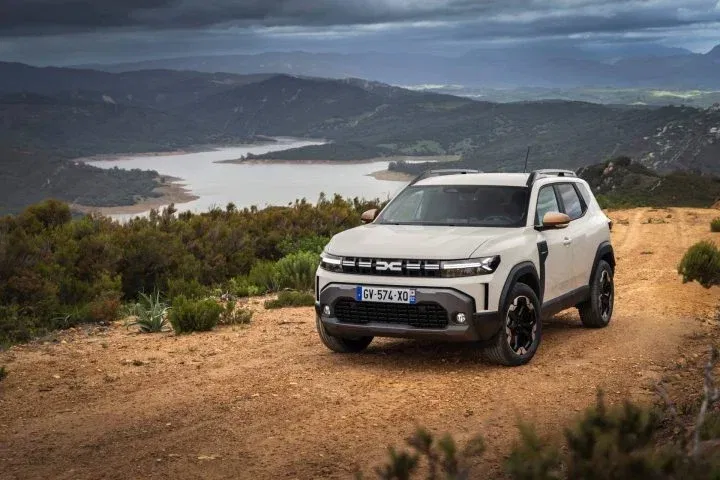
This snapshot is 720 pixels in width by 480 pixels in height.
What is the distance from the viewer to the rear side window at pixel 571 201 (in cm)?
1002

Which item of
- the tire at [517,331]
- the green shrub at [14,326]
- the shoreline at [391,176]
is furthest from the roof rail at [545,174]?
the shoreline at [391,176]

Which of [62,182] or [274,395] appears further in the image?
[62,182]

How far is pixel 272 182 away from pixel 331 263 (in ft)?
421

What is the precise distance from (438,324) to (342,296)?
0.87 m

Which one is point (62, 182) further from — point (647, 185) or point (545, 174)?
point (545, 174)

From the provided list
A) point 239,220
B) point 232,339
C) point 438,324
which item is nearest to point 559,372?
point 438,324

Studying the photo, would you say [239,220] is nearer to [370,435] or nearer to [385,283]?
[385,283]

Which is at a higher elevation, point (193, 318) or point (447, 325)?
point (447, 325)

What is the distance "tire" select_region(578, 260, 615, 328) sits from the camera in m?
10.3

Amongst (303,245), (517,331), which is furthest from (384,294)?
(303,245)

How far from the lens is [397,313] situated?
805cm

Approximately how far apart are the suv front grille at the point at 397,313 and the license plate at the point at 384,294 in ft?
0.16

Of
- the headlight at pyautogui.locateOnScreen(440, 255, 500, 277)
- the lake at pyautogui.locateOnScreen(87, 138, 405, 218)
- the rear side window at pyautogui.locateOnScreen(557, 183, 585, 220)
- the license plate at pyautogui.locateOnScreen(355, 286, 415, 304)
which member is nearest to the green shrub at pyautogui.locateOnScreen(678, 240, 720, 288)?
the rear side window at pyautogui.locateOnScreen(557, 183, 585, 220)

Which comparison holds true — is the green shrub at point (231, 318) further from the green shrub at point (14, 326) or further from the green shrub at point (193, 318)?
the green shrub at point (14, 326)
